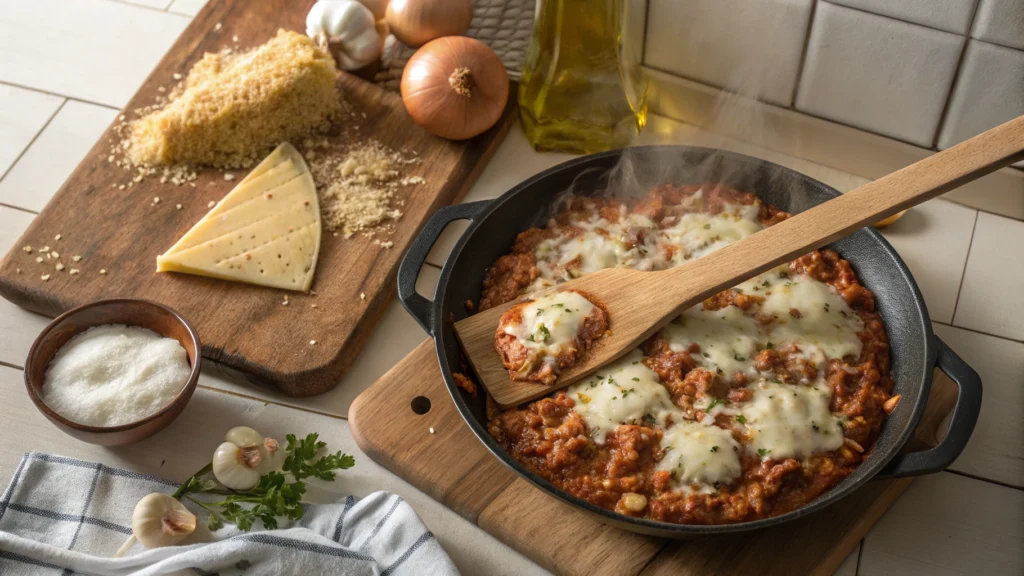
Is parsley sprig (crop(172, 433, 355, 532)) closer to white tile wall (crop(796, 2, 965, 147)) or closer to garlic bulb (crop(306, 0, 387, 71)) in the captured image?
garlic bulb (crop(306, 0, 387, 71))

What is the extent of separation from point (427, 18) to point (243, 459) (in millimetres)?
1220

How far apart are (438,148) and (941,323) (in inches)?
48.6

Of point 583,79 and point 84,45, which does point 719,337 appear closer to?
point 583,79

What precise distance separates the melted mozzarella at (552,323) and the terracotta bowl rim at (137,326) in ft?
2.04

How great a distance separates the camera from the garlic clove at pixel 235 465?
1.87m

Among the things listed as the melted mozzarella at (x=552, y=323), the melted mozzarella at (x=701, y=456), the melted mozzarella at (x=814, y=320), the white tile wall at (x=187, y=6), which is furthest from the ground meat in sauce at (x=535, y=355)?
the white tile wall at (x=187, y=6)

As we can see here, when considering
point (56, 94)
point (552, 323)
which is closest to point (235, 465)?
point (552, 323)

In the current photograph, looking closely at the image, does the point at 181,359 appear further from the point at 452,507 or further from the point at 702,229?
the point at 702,229

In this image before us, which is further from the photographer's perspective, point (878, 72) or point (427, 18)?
point (427, 18)

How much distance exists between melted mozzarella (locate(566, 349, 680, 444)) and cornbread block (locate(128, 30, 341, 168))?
1.06m

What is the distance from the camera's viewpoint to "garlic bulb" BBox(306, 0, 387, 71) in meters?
2.52

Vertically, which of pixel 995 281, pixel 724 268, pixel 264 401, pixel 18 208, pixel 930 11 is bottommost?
pixel 264 401

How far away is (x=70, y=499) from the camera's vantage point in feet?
6.17

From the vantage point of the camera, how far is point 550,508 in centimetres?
185
